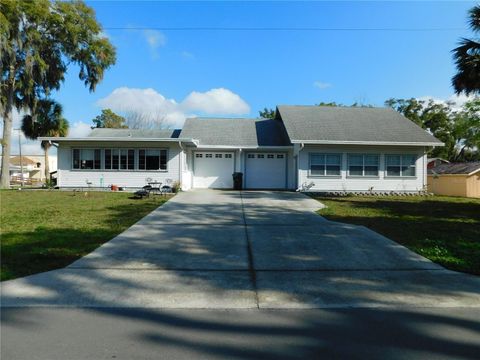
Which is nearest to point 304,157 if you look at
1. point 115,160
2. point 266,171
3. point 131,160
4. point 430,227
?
point 266,171

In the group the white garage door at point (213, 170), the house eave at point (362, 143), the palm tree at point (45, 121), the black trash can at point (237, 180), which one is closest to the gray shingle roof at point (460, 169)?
the house eave at point (362, 143)

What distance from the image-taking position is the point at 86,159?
Answer: 2055 centimetres

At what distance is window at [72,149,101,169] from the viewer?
67.2 ft

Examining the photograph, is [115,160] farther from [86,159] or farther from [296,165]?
[296,165]

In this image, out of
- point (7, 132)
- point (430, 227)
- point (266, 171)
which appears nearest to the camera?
point (430, 227)

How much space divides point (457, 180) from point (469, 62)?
460 inches

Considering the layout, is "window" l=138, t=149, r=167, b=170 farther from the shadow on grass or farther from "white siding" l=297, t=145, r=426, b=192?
the shadow on grass

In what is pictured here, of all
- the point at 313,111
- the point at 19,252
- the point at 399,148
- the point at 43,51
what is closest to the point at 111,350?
the point at 19,252

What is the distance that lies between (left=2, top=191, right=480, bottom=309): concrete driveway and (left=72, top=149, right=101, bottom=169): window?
12.6m

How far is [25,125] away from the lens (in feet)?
88.8

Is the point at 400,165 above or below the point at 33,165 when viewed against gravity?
below

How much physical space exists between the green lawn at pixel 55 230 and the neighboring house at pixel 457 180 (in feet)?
63.9

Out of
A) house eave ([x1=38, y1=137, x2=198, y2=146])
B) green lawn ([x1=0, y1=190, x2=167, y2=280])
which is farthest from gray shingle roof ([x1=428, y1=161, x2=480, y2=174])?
green lawn ([x1=0, y1=190, x2=167, y2=280])

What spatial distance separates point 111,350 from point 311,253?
14.5 feet
